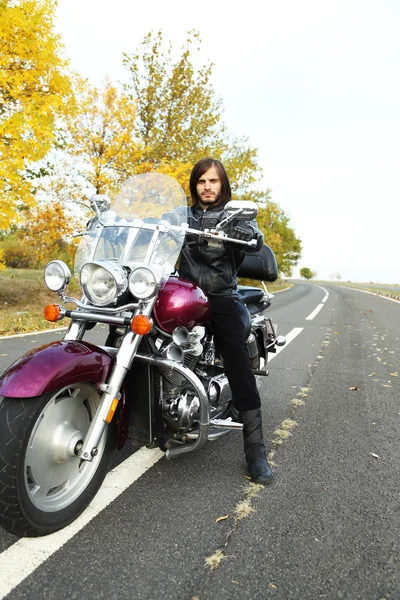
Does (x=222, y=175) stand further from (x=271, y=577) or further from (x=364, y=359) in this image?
(x=364, y=359)

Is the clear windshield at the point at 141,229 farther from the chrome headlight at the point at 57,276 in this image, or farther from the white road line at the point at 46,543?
the white road line at the point at 46,543

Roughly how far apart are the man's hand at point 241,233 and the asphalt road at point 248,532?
153 cm

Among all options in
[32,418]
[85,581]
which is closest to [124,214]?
[32,418]

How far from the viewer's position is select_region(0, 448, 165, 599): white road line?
72.7 inches

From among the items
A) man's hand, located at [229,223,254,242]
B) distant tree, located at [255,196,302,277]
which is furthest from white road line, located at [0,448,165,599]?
distant tree, located at [255,196,302,277]

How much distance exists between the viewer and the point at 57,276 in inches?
98.7

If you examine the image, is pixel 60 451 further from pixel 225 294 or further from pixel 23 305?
pixel 23 305

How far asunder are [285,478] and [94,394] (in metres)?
1.41

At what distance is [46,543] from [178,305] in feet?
4.39

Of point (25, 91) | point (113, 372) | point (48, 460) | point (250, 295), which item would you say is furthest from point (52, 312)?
point (25, 91)

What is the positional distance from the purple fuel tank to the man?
0.24 metres

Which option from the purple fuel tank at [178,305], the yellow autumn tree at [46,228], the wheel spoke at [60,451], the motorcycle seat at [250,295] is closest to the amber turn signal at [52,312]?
the wheel spoke at [60,451]

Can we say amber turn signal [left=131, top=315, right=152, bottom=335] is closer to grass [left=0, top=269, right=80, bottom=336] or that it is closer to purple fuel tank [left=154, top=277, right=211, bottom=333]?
purple fuel tank [left=154, top=277, right=211, bottom=333]

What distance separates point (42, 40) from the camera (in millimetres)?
10430
